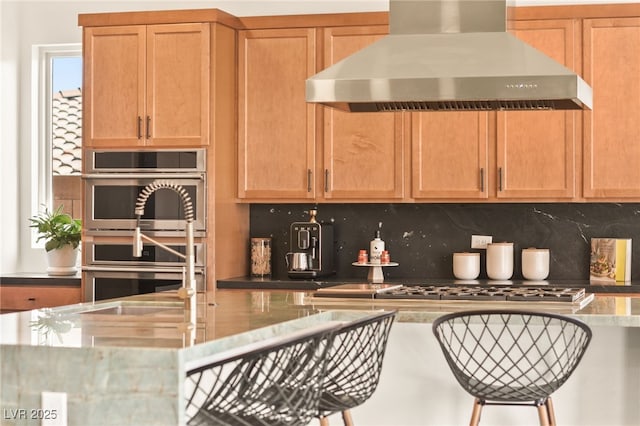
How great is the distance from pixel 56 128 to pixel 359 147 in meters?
2.10

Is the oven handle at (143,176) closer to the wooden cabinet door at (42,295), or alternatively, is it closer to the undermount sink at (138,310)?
the wooden cabinet door at (42,295)

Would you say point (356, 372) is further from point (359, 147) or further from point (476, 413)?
point (359, 147)

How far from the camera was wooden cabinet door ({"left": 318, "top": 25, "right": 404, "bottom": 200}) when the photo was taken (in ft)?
17.1

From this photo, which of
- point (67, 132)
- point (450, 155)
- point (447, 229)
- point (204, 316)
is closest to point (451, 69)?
point (204, 316)

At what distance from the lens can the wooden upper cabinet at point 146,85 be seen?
5.12 metres

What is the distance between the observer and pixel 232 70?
536 centimetres

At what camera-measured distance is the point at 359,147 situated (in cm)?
525

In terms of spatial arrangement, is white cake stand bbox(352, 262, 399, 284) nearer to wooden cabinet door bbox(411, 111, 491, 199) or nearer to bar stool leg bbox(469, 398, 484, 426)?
wooden cabinet door bbox(411, 111, 491, 199)

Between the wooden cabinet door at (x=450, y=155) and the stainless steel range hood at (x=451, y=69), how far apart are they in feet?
3.61

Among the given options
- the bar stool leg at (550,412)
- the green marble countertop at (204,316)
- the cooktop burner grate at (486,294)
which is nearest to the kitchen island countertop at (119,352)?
the green marble countertop at (204,316)

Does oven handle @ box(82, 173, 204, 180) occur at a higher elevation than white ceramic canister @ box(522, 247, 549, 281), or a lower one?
higher

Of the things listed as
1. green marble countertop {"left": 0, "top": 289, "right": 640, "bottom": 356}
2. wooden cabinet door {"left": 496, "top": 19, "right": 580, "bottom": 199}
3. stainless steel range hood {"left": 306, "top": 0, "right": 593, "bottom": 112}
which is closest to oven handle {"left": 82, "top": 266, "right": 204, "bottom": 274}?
green marble countertop {"left": 0, "top": 289, "right": 640, "bottom": 356}

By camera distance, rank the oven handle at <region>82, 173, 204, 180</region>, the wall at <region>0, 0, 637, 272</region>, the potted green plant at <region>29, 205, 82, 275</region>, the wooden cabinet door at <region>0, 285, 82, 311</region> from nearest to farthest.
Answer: the oven handle at <region>82, 173, 204, 180</region> → the wooden cabinet door at <region>0, 285, 82, 311</region> → the potted green plant at <region>29, 205, 82, 275</region> → the wall at <region>0, 0, 637, 272</region>

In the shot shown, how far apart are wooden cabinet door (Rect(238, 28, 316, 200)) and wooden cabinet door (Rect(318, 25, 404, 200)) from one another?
0.32ft
